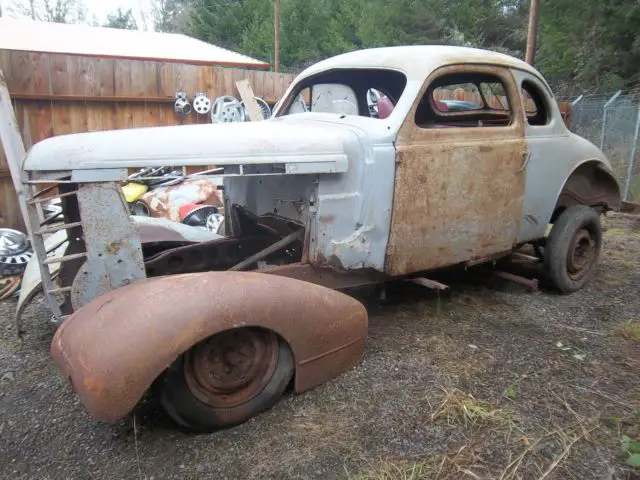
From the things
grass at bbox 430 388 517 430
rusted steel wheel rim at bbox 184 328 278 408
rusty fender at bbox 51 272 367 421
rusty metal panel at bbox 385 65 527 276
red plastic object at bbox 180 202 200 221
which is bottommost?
grass at bbox 430 388 517 430

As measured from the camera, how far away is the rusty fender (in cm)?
212

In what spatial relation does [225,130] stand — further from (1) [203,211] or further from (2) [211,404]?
(1) [203,211]

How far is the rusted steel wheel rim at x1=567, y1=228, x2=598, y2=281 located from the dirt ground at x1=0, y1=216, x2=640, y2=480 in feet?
2.75

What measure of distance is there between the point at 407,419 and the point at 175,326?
4.16ft

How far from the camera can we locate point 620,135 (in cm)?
950

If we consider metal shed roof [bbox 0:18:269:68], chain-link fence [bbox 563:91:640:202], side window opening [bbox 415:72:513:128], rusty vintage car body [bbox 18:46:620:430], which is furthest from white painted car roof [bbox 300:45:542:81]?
metal shed roof [bbox 0:18:269:68]

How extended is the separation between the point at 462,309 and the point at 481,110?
1.79 meters

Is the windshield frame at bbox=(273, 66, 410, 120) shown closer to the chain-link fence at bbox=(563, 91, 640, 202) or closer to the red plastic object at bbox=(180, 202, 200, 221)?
the red plastic object at bbox=(180, 202, 200, 221)

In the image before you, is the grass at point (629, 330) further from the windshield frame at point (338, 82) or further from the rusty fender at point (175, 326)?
the windshield frame at point (338, 82)

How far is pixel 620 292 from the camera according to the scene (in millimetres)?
4426

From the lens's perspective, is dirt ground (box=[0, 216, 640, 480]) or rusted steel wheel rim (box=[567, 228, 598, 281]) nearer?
dirt ground (box=[0, 216, 640, 480])

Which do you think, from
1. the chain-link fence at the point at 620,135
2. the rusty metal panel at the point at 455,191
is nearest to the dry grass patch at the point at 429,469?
the rusty metal panel at the point at 455,191

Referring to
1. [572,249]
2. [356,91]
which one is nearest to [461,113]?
[356,91]

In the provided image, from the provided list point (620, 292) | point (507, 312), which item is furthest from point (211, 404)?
point (620, 292)
